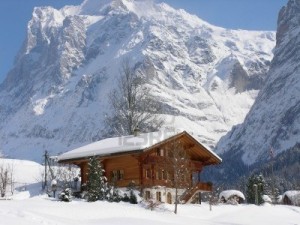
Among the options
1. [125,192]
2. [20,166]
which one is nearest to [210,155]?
[125,192]

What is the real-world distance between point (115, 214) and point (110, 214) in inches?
15.7

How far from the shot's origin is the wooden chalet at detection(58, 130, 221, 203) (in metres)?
46.3

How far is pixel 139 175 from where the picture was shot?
46844 mm

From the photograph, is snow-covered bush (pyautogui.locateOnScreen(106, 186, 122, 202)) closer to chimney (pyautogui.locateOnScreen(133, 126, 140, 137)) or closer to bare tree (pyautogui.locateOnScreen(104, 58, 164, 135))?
chimney (pyautogui.locateOnScreen(133, 126, 140, 137))

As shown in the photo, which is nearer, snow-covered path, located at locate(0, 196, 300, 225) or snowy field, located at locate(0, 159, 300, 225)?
snow-covered path, located at locate(0, 196, 300, 225)

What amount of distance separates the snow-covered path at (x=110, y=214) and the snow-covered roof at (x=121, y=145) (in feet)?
18.7

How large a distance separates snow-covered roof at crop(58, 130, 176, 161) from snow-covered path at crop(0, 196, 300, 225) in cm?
570

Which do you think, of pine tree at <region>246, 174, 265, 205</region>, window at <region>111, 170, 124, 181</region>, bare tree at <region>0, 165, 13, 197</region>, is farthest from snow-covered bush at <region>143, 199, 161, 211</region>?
pine tree at <region>246, 174, 265, 205</region>

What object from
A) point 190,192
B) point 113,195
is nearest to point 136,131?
point 190,192

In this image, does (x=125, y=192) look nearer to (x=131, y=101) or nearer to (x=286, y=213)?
(x=131, y=101)

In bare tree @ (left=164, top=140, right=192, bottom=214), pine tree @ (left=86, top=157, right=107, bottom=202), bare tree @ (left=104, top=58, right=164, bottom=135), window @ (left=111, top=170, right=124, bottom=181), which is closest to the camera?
pine tree @ (left=86, top=157, right=107, bottom=202)

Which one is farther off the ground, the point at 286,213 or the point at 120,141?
the point at 120,141


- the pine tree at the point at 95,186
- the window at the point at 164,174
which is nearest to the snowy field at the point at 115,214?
the pine tree at the point at 95,186

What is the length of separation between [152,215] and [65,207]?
607cm
